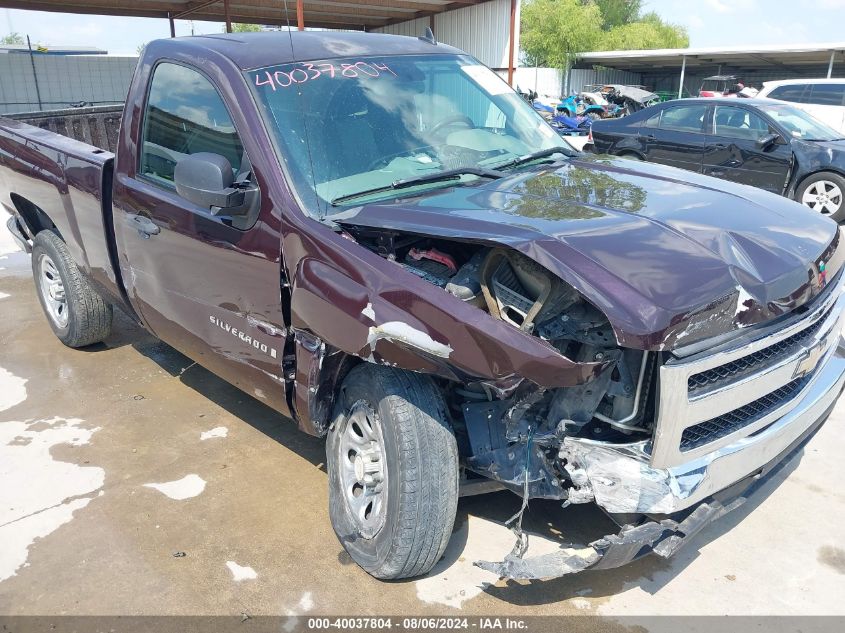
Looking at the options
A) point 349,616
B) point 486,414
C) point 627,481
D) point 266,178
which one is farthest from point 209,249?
point 627,481

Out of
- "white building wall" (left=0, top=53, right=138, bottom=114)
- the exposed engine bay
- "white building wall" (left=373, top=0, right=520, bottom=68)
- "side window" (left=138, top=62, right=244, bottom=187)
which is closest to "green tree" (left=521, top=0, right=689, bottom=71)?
"white building wall" (left=373, top=0, right=520, bottom=68)

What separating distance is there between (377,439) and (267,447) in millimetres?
1419

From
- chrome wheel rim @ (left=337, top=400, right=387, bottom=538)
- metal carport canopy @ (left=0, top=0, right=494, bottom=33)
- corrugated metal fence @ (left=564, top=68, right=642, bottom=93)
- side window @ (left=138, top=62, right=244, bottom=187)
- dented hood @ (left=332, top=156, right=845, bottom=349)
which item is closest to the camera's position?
dented hood @ (left=332, top=156, right=845, bottom=349)

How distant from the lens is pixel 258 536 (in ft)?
10.7

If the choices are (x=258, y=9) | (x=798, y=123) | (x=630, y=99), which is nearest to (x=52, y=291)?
(x=798, y=123)

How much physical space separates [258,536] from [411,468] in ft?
3.43

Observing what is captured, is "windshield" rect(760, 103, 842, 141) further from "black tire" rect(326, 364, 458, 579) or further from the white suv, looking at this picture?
"black tire" rect(326, 364, 458, 579)

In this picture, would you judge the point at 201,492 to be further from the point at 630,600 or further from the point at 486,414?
the point at 630,600

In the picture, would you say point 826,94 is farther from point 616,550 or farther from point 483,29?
point 616,550

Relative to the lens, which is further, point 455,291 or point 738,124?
point 738,124

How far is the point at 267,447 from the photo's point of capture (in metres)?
4.03

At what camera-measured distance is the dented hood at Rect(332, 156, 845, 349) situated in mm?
2213

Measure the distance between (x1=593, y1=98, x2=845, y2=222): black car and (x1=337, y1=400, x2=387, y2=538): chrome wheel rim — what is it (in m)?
8.47

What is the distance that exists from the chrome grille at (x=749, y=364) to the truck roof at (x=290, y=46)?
2.29 metres
